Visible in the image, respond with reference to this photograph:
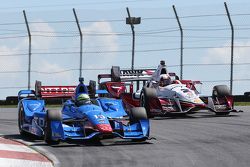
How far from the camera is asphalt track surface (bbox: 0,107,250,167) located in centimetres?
1102

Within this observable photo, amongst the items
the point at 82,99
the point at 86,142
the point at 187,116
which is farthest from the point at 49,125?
the point at 187,116

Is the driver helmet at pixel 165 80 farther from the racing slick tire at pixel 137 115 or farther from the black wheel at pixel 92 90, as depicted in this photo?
the racing slick tire at pixel 137 115

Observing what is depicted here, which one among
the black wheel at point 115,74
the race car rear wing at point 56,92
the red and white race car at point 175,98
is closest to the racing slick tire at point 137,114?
the race car rear wing at point 56,92

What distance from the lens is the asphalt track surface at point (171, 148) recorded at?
11.0 metres

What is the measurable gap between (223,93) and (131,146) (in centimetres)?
814

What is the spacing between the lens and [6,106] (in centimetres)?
2769

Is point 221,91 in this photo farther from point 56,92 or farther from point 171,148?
point 171,148

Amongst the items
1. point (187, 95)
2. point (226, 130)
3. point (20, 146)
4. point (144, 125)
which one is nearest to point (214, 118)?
point (187, 95)

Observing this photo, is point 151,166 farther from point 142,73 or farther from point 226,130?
point 142,73

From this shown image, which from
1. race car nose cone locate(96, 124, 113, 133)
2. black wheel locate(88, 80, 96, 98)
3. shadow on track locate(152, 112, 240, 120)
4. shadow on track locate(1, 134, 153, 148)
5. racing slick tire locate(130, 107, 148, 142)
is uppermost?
black wheel locate(88, 80, 96, 98)

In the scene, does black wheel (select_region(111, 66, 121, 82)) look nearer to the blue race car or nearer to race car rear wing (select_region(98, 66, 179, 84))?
race car rear wing (select_region(98, 66, 179, 84))

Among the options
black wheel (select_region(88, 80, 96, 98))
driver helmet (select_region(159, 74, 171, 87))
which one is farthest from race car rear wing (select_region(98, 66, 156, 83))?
black wheel (select_region(88, 80, 96, 98))

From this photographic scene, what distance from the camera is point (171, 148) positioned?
1291cm

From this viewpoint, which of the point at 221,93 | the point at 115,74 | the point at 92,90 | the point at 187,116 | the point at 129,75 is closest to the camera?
the point at 92,90
